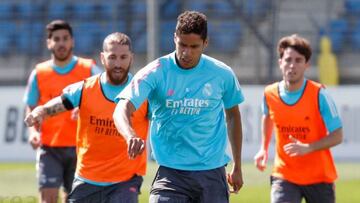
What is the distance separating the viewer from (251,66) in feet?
85.1

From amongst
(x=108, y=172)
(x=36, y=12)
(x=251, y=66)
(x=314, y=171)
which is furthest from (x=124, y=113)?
(x=36, y=12)

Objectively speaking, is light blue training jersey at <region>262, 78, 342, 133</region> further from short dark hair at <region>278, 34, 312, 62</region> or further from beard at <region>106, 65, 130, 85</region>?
beard at <region>106, 65, 130, 85</region>

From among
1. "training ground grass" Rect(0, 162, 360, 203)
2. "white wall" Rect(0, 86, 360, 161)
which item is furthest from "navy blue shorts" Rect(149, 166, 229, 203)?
"white wall" Rect(0, 86, 360, 161)

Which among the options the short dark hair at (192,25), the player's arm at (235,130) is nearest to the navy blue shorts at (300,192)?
the player's arm at (235,130)

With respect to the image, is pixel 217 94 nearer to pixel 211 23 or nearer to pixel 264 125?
pixel 264 125

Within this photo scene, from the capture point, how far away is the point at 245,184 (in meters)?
16.0

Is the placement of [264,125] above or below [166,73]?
below

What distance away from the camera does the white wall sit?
19969mm

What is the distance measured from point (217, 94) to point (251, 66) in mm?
19248

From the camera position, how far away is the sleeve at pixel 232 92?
22.6 feet

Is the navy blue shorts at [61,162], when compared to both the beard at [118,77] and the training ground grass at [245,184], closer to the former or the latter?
the beard at [118,77]

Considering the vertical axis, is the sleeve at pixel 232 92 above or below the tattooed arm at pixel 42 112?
above

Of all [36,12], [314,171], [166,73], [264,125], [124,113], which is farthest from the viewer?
[36,12]

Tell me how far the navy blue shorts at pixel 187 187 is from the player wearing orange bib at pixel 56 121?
11.4 ft
